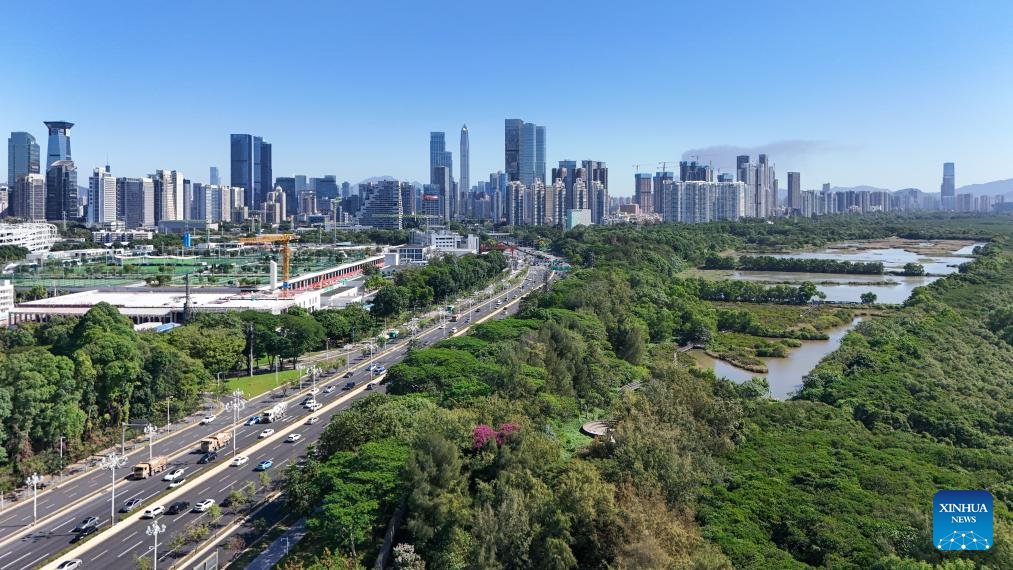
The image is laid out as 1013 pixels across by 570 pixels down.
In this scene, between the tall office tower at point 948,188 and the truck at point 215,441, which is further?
the tall office tower at point 948,188

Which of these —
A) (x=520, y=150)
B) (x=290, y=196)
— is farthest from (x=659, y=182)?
(x=290, y=196)

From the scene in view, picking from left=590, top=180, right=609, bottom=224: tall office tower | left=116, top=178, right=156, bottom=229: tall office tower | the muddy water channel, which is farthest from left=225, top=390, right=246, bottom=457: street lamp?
left=590, top=180, right=609, bottom=224: tall office tower

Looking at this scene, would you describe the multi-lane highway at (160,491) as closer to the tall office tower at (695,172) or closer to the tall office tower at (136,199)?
the tall office tower at (136,199)

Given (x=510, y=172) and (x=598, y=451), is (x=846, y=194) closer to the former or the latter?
(x=510, y=172)

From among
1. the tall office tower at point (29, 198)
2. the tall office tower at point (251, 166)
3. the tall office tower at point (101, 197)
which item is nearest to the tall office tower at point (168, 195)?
the tall office tower at point (101, 197)

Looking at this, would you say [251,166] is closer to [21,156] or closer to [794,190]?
[21,156]

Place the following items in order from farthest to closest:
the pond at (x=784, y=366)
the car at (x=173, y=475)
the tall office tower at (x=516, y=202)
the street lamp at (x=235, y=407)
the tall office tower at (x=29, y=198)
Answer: the tall office tower at (x=516, y=202), the tall office tower at (x=29, y=198), the pond at (x=784, y=366), the street lamp at (x=235, y=407), the car at (x=173, y=475)
